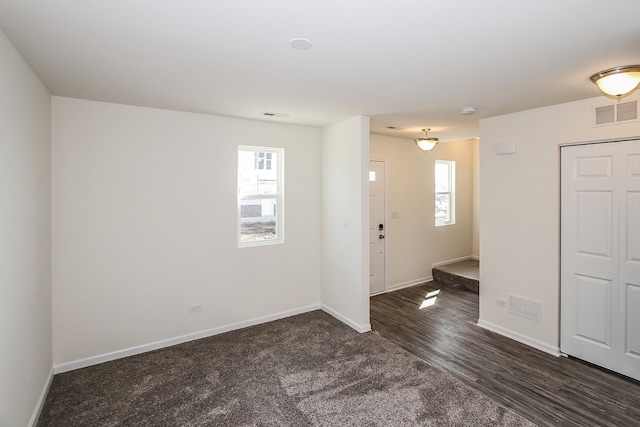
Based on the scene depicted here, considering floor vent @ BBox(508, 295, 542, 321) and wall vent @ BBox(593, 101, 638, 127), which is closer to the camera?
wall vent @ BBox(593, 101, 638, 127)

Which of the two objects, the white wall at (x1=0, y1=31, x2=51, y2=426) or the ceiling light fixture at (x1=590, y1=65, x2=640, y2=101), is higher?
the ceiling light fixture at (x1=590, y1=65, x2=640, y2=101)

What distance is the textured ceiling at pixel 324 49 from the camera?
1576 millimetres

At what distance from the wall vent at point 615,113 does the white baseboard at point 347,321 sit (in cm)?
307

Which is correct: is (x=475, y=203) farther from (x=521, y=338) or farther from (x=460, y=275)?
(x=521, y=338)

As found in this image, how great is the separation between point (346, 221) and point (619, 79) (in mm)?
2700

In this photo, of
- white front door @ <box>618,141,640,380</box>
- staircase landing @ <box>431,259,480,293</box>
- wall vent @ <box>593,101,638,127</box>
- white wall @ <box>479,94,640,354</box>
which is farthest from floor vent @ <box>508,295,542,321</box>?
wall vent @ <box>593,101,638,127</box>

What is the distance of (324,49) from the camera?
199cm

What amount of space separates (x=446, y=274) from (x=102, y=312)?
5000 mm

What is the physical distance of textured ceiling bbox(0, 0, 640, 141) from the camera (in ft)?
5.17

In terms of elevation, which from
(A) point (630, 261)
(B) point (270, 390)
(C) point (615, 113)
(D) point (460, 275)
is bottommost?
(B) point (270, 390)

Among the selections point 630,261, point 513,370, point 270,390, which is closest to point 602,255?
point 630,261

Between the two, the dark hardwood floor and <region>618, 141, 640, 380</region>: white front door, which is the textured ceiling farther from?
the dark hardwood floor

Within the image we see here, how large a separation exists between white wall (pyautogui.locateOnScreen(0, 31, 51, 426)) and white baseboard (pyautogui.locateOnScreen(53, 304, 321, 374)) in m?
0.25

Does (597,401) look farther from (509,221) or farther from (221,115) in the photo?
(221,115)
